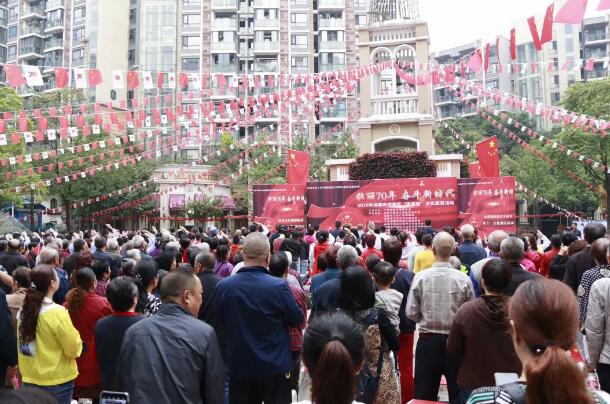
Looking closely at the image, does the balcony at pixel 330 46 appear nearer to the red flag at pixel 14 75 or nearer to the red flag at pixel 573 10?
the red flag at pixel 14 75

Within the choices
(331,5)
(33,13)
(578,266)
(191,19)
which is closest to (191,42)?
(191,19)

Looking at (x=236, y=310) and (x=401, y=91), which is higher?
(x=401, y=91)

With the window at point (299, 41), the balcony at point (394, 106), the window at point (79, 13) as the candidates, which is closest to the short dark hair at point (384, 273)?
the balcony at point (394, 106)

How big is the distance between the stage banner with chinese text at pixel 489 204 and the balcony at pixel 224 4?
104 ft

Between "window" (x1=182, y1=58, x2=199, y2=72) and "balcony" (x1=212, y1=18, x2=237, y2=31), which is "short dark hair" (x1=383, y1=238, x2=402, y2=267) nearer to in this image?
"window" (x1=182, y1=58, x2=199, y2=72)

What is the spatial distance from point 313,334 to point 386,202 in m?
17.0

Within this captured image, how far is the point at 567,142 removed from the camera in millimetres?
26812

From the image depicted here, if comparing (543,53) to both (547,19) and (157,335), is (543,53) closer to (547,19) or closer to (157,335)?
(547,19)

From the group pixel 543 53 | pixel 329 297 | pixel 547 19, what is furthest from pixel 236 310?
pixel 543 53

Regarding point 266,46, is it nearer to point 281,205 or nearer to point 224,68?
point 224,68

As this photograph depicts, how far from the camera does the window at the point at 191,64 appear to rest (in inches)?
1719

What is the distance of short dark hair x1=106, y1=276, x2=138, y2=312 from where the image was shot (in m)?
3.77

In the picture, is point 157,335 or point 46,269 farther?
point 46,269

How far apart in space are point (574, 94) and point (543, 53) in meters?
22.2
